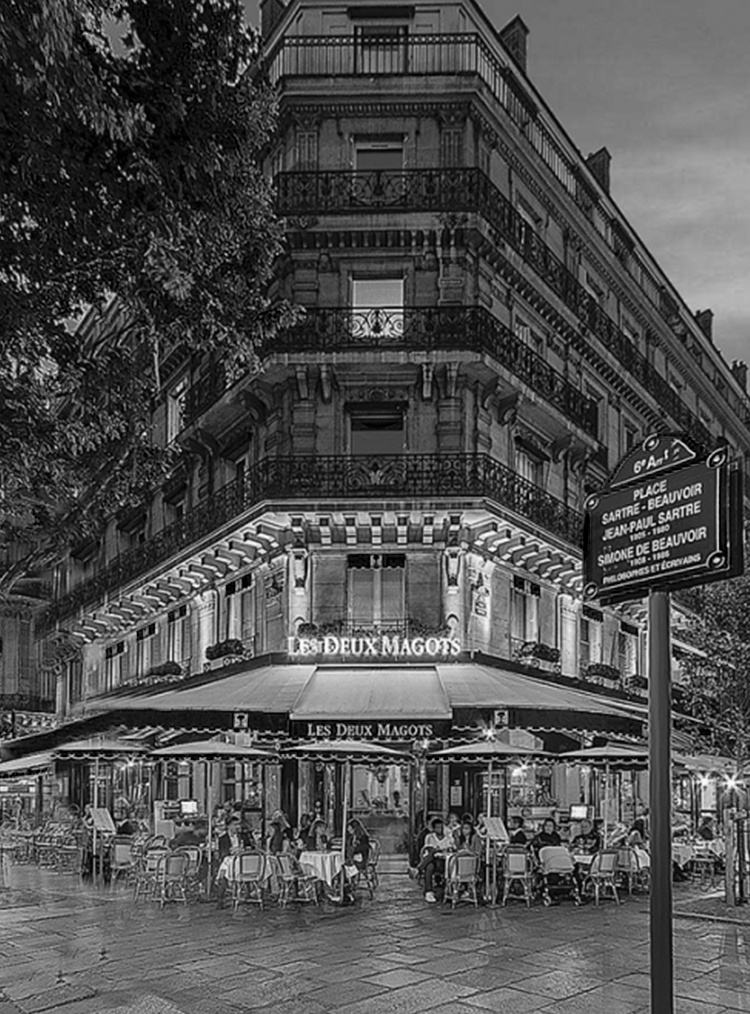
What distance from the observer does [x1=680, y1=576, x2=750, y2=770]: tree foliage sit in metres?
18.9

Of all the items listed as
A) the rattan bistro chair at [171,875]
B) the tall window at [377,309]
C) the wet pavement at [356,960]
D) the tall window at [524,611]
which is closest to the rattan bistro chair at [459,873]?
the wet pavement at [356,960]

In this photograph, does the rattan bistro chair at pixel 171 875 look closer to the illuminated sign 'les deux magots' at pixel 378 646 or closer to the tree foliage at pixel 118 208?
the illuminated sign 'les deux magots' at pixel 378 646

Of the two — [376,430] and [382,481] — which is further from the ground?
[376,430]

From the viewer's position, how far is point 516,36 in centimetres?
3020

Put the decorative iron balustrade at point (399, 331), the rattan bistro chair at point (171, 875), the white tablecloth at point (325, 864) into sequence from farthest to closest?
the decorative iron balustrade at point (399, 331), the rattan bistro chair at point (171, 875), the white tablecloth at point (325, 864)

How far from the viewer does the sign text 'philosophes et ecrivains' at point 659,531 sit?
711cm

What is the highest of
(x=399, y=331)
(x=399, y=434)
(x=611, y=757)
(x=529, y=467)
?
(x=399, y=331)

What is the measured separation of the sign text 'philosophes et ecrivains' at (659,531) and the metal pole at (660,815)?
0.97ft

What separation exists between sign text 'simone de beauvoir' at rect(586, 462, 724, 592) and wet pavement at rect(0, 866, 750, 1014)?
16.0 ft

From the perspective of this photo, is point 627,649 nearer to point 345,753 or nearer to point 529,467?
point 529,467

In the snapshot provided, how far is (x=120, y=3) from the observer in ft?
26.0

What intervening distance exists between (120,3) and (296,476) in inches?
642

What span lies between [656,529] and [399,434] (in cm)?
1763

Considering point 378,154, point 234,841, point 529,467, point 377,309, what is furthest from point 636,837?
point 378,154
